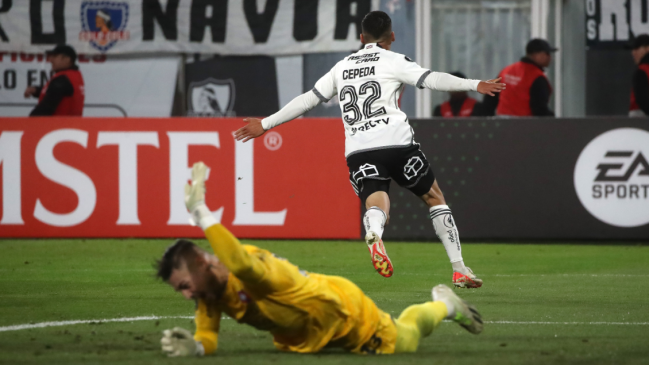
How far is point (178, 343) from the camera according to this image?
4418 mm

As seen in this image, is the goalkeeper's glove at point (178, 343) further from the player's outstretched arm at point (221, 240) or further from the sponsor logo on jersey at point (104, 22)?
the sponsor logo on jersey at point (104, 22)

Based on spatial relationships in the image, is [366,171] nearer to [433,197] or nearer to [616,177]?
[433,197]

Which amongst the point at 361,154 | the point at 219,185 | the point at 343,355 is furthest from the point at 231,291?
the point at 219,185

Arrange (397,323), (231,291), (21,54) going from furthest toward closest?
(21,54) < (397,323) < (231,291)

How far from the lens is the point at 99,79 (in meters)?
15.7

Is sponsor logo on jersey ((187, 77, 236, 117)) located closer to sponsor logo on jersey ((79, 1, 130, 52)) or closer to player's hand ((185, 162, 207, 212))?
sponsor logo on jersey ((79, 1, 130, 52))

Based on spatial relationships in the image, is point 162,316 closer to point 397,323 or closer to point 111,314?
point 111,314

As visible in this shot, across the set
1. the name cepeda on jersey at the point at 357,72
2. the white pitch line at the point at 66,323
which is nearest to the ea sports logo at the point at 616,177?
the name cepeda on jersey at the point at 357,72

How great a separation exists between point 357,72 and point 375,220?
112 cm

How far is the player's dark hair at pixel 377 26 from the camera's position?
293 inches

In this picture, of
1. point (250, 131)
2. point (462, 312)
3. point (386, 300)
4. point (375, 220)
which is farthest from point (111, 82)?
point (462, 312)

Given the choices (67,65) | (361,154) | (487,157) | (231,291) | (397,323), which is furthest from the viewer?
(67,65)

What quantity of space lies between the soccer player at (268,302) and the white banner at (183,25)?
1054 centimetres

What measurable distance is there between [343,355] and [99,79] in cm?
1174
